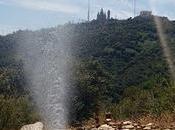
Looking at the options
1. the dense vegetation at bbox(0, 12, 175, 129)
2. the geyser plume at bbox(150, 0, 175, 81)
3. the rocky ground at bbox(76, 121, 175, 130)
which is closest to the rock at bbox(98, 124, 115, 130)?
the rocky ground at bbox(76, 121, 175, 130)

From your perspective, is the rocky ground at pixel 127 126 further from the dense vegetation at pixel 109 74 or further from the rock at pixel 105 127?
the dense vegetation at pixel 109 74

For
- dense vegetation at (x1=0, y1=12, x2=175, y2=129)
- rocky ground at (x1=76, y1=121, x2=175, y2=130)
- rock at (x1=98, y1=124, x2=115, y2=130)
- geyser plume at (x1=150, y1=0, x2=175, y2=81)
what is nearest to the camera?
rocky ground at (x1=76, y1=121, x2=175, y2=130)

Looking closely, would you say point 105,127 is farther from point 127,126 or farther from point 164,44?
point 164,44

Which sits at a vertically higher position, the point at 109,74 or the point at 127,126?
the point at 109,74

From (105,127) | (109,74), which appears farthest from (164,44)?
(105,127)

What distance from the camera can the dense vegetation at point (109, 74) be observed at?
14.2m

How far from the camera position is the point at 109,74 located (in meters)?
51.6

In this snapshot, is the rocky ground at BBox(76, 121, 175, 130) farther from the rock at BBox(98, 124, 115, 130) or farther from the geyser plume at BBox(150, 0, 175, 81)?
the geyser plume at BBox(150, 0, 175, 81)

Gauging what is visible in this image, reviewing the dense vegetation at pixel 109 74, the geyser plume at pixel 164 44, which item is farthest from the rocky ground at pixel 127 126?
the geyser plume at pixel 164 44

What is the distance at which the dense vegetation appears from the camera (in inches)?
558

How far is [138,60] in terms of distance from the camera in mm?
57219

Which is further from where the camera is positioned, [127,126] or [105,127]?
[105,127]

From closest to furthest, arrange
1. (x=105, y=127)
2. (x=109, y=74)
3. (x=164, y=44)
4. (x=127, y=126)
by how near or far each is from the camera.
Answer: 1. (x=127, y=126)
2. (x=105, y=127)
3. (x=109, y=74)
4. (x=164, y=44)

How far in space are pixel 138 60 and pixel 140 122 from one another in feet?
160
